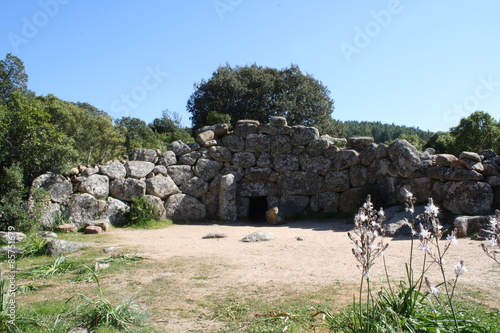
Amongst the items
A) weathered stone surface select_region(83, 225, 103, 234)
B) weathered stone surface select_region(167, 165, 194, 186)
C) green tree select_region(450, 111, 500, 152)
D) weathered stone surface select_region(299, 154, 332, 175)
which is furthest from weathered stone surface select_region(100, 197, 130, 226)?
green tree select_region(450, 111, 500, 152)

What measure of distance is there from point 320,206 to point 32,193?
28.7 ft

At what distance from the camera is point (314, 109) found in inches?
988

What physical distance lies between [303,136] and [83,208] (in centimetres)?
755

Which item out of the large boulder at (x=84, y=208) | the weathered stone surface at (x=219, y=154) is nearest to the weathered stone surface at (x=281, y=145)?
the weathered stone surface at (x=219, y=154)

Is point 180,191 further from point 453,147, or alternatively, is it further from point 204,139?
point 453,147

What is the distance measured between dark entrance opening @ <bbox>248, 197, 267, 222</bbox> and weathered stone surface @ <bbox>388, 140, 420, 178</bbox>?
198 inches

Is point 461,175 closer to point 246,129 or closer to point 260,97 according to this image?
point 246,129

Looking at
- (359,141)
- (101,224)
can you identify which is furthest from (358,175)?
(101,224)

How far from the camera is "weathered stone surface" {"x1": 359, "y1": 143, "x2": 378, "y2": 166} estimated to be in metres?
11.8

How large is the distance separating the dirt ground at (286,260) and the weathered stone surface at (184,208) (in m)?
2.02

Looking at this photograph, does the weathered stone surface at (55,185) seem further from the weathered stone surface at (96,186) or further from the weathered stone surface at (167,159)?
the weathered stone surface at (167,159)

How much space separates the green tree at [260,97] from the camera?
931 inches

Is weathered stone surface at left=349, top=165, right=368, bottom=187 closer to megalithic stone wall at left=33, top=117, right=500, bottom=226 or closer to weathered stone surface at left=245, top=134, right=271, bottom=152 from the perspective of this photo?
megalithic stone wall at left=33, top=117, right=500, bottom=226

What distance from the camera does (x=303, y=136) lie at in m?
12.9
